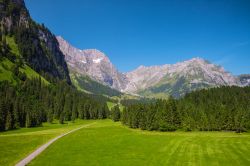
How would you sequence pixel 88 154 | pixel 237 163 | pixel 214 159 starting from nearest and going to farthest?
pixel 237 163
pixel 214 159
pixel 88 154

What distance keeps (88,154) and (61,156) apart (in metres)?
5.92

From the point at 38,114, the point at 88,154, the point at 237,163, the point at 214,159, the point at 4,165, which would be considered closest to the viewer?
the point at 4,165

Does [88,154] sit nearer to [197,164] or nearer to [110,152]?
[110,152]

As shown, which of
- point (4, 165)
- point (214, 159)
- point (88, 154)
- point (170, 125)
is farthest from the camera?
point (170, 125)

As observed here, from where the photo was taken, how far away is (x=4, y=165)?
44.2 metres

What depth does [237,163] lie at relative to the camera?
4716 cm

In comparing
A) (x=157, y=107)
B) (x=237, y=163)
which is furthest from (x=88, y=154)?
(x=157, y=107)

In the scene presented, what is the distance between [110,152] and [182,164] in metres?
19.2

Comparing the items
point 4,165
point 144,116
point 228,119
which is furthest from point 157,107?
point 4,165

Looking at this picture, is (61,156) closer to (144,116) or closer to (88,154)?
(88,154)

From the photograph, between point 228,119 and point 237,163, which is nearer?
point 237,163

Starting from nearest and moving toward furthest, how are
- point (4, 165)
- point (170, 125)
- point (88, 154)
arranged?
point (4, 165) → point (88, 154) → point (170, 125)

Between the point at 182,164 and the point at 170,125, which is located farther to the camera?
the point at 170,125

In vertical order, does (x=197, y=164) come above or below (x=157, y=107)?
below
